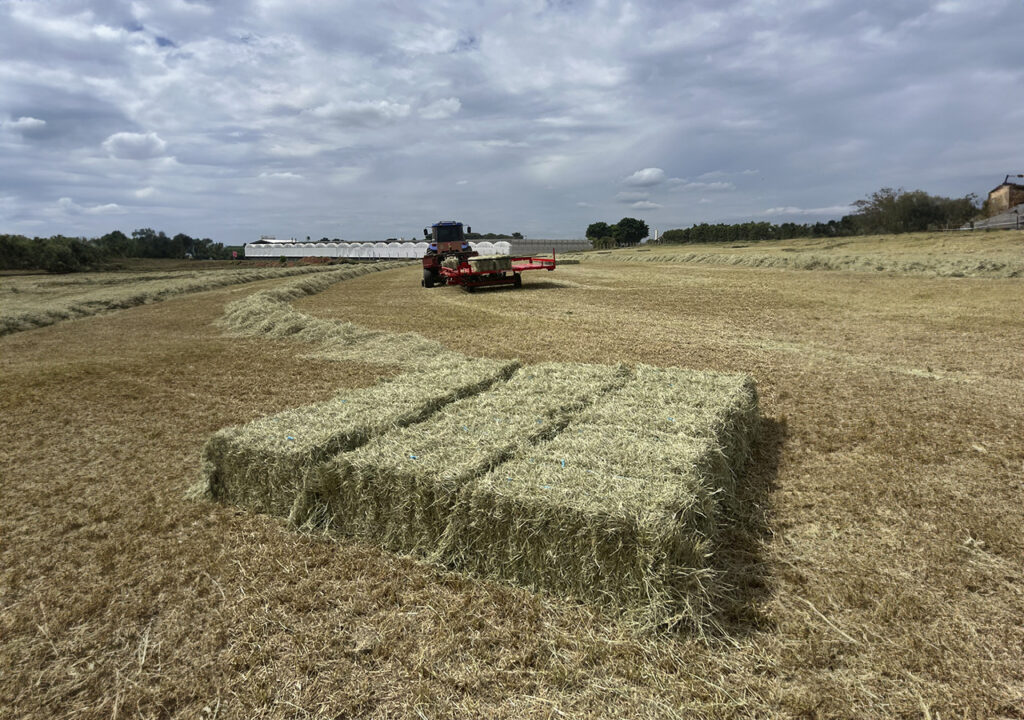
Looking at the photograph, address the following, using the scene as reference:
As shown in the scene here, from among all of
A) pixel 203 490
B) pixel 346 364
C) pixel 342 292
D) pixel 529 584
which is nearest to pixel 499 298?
pixel 342 292

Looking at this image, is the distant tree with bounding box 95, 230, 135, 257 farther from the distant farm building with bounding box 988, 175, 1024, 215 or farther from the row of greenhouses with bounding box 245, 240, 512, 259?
the distant farm building with bounding box 988, 175, 1024, 215

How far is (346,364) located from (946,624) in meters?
8.08

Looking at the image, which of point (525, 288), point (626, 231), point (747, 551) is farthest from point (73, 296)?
point (626, 231)

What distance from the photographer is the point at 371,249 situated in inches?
2788

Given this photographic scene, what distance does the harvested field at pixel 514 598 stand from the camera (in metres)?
2.44

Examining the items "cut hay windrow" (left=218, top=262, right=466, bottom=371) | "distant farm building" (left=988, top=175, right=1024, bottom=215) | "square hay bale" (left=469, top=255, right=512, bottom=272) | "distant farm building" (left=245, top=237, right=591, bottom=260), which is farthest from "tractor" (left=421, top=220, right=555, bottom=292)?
"distant farm building" (left=988, top=175, right=1024, bottom=215)

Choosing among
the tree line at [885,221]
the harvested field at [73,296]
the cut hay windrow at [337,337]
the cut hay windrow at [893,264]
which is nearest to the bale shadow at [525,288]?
the cut hay windrow at [337,337]

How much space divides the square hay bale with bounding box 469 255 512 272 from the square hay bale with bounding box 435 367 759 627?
17.0 meters

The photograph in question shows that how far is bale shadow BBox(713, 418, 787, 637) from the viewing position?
284cm

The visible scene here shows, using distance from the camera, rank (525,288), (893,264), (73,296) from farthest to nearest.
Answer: (893,264), (73,296), (525,288)

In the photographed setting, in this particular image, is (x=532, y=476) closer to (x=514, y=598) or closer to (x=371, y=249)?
(x=514, y=598)

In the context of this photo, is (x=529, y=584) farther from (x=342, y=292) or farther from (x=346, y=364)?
(x=342, y=292)

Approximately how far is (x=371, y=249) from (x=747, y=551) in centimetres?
7197

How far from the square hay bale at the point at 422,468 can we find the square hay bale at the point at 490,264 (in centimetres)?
1633
